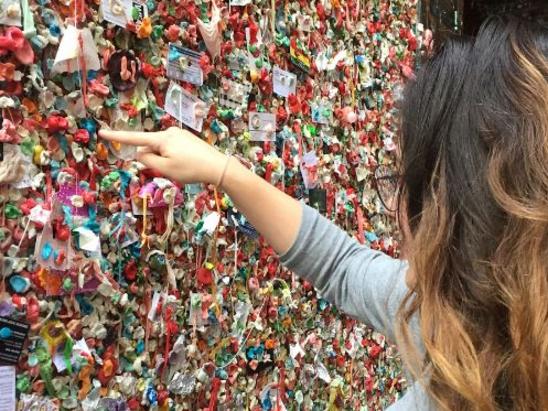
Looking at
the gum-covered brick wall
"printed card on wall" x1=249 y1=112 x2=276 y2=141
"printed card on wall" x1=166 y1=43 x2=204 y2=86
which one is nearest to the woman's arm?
the gum-covered brick wall

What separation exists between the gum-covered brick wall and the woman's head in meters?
0.12

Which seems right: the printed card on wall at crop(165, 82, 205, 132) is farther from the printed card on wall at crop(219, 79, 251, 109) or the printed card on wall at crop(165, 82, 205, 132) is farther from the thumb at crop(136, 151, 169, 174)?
the thumb at crop(136, 151, 169, 174)

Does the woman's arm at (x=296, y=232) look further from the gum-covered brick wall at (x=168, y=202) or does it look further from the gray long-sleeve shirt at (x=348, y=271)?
the gum-covered brick wall at (x=168, y=202)

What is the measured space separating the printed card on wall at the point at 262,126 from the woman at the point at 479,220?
1.58 ft

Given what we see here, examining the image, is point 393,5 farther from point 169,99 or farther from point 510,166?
point 510,166

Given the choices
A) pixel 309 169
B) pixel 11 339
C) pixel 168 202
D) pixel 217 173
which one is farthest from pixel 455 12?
pixel 11 339

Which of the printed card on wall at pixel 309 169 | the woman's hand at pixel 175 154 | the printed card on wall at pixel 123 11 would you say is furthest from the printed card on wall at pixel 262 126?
the woman's hand at pixel 175 154

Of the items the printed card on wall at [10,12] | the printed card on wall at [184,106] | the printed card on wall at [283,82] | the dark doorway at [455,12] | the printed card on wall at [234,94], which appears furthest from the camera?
the dark doorway at [455,12]

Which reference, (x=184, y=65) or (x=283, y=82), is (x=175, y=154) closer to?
(x=184, y=65)

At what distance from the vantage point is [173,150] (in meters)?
0.70

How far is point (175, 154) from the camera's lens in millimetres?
696

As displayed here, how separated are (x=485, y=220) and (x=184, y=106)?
52 centimetres

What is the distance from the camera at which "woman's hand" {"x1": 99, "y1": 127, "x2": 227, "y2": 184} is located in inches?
27.4

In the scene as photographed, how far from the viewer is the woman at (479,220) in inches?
21.5
